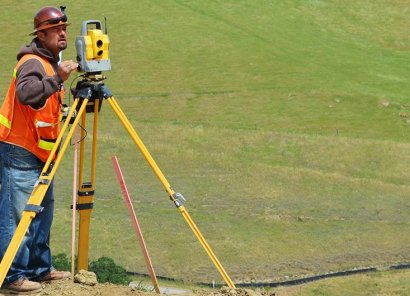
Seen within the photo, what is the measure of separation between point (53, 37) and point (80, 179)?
4.93 ft

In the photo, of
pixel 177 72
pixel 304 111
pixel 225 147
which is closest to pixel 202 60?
pixel 177 72

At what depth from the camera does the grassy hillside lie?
17750 millimetres

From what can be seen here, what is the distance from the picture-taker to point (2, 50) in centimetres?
3647

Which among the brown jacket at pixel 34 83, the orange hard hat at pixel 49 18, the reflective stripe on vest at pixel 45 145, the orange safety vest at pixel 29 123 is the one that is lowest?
the reflective stripe on vest at pixel 45 145

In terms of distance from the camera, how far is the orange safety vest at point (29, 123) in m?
6.46

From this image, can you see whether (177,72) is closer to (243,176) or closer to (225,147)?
(225,147)

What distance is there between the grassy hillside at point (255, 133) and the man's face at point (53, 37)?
32.2 feet

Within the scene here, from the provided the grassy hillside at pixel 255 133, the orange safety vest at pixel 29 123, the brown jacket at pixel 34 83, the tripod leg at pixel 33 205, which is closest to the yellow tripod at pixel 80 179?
the tripod leg at pixel 33 205

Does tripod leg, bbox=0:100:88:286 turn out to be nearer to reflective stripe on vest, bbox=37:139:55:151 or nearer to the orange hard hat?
reflective stripe on vest, bbox=37:139:55:151

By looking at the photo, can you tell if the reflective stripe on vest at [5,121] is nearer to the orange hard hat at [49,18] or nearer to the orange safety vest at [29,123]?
the orange safety vest at [29,123]

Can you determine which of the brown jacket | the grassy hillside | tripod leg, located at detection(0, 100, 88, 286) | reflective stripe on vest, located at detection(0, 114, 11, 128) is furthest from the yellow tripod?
the grassy hillside

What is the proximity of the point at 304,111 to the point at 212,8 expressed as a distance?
15.1 metres

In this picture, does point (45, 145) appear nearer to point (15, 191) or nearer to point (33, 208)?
point (15, 191)

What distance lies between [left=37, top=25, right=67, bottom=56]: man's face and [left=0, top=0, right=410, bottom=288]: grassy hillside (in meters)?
9.82
